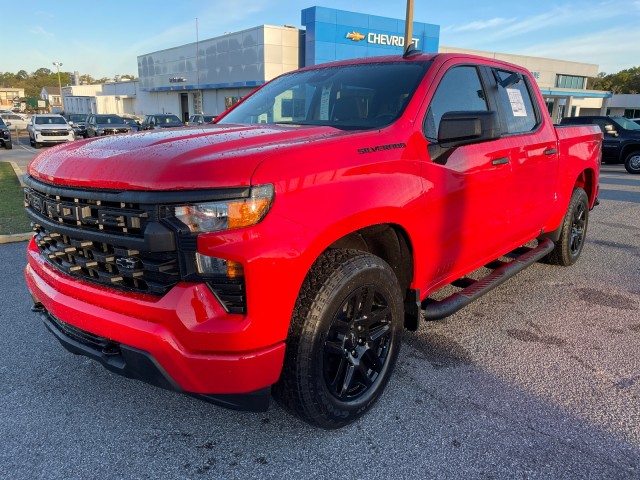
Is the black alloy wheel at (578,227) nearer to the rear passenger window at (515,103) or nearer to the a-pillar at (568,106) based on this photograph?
the rear passenger window at (515,103)

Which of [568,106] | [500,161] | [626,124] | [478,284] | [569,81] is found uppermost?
[569,81]

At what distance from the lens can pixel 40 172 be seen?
253cm

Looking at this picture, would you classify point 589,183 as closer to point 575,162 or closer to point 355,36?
point 575,162

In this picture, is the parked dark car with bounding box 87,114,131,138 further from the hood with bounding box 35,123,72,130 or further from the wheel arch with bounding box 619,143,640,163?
the wheel arch with bounding box 619,143,640,163

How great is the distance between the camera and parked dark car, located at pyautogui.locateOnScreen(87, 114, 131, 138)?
26.9m

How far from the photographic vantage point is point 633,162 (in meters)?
15.9

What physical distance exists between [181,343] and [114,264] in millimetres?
493

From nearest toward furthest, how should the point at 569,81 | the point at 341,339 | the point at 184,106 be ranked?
the point at 341,339 → the point at 184,106 → the point at 569,81

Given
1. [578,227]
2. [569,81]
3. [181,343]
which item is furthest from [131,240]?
[569,81]

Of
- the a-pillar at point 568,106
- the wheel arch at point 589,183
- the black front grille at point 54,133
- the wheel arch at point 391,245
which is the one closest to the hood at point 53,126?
the black front grille at point 54,133

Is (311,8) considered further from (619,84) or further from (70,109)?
(619,84)

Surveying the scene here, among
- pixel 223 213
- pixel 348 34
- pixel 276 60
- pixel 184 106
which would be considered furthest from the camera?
pixel 184 106

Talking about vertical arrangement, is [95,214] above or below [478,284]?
above

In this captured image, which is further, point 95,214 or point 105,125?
point 105,125
